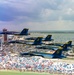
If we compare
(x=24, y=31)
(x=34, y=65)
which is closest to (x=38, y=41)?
(x=24, y=31)

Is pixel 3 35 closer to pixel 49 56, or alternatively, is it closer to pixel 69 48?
pixel 49 56

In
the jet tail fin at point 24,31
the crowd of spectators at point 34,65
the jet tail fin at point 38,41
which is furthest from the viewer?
the jet tail fin at point 38,41

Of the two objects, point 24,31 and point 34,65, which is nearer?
point 34,65

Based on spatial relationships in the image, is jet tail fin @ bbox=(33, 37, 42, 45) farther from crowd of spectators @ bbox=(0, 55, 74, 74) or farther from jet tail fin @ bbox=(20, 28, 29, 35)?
crowd of spectators @ bbox=(0, 55, 74, 74)

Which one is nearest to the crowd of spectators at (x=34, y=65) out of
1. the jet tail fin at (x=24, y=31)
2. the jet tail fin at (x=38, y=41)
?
the jet tail fin at (x=38, y=41)

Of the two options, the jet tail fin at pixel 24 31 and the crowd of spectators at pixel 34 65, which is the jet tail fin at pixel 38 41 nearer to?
the jet tail fin at pixel 24 31

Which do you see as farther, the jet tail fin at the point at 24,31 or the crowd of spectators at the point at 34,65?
the jet tail fin at the point at 24,31

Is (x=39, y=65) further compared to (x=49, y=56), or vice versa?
(x=49, y=56)

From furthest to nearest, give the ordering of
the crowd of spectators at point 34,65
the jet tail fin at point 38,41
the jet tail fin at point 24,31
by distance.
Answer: the jet tail fin at point 38,41, the jet tail fin at point 24,31, the crowd of spectators at point 34,65

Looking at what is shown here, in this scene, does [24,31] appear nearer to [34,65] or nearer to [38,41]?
[38,41]

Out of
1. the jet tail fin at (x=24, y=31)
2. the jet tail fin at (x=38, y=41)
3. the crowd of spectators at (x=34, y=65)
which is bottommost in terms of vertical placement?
the crowd of spectators at (x=34, y=65)

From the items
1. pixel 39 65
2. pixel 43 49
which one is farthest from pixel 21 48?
pixel 39 65
